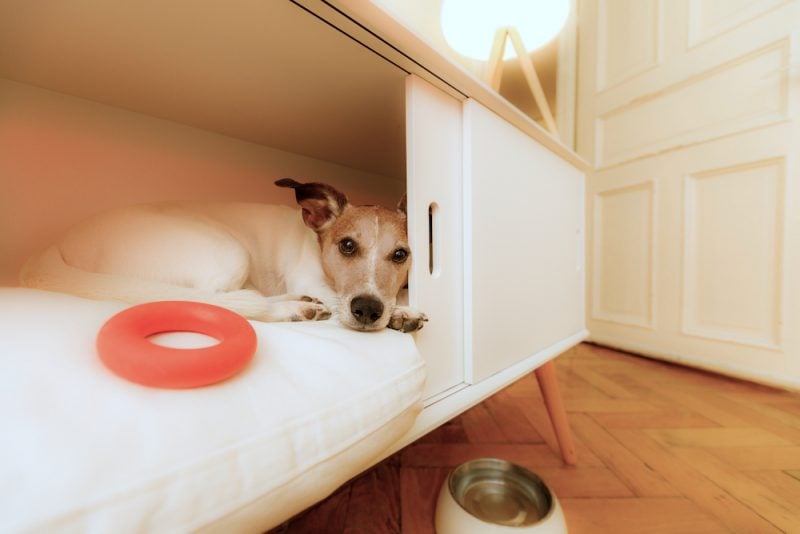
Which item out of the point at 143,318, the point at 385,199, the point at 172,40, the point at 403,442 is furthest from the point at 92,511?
the point at 385,199

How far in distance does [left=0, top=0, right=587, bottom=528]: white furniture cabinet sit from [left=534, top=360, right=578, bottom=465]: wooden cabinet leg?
94 millimetres

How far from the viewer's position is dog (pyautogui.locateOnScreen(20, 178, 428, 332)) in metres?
0.54

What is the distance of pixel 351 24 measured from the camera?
1.47ft

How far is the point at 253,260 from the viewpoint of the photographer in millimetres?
854

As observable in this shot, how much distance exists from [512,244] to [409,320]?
0.32 metres

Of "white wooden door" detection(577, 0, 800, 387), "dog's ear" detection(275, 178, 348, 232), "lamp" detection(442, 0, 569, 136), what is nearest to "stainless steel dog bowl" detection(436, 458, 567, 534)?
"dog's ear" detection(275, 178, 348, 232)

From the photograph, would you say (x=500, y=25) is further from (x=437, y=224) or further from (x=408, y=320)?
(x=408, y=320)

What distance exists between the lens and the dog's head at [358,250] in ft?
1.94

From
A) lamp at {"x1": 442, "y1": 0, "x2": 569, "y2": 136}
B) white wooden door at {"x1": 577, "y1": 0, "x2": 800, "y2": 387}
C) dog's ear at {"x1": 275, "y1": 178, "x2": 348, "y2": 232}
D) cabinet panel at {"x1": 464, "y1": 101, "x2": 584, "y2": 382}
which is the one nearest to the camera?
cabinet panel at {"x1": 464, "y1": 101, "x2": 584, "y2": 382}

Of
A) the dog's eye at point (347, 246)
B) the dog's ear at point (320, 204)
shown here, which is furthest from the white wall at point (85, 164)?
the dog's eye at point (347, 246)

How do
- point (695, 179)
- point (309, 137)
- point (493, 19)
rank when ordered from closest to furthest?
1. point (309, 137)
2. point (493, 19)
3. point (695, 179)

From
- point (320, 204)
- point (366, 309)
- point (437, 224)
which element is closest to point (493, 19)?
point (320, 204)

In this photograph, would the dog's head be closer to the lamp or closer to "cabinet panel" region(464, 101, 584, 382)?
"cabinet panel" region(464, 101, 584, 382)

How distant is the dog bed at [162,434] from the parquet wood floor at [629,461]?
55cm
